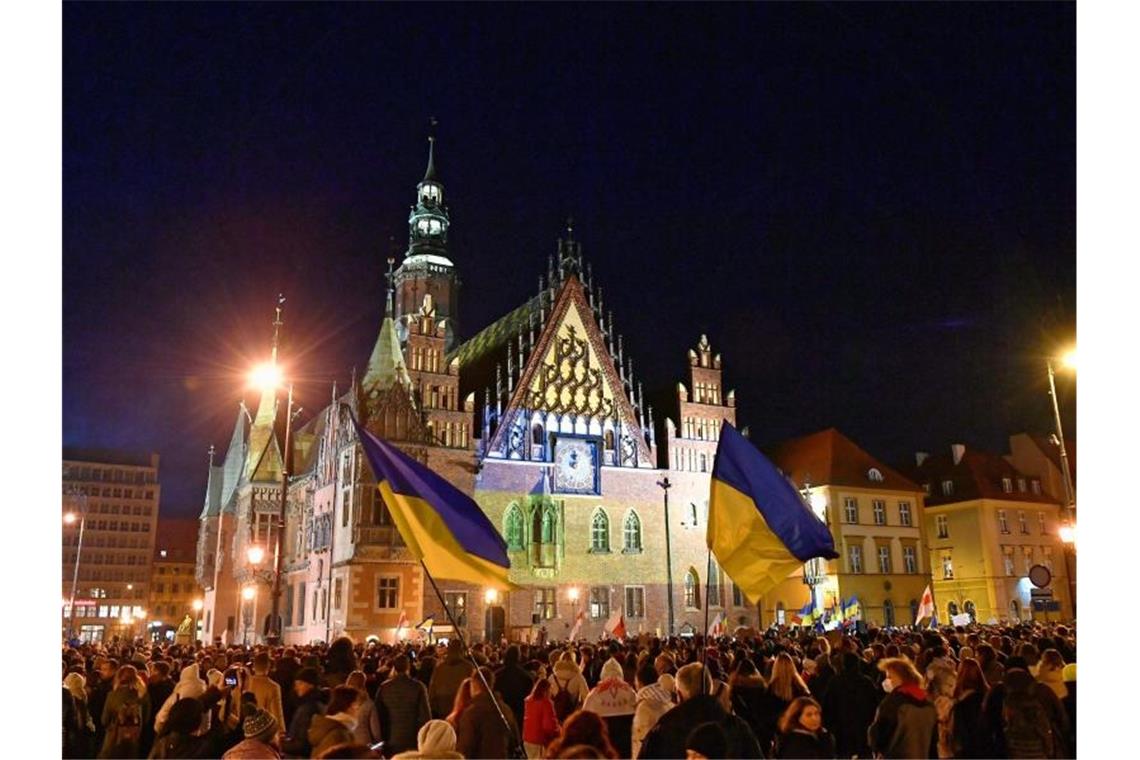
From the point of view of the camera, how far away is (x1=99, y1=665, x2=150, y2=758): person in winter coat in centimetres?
988

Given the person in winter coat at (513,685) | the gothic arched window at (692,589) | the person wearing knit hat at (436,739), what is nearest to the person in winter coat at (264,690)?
the person in winter coat at (513,685)

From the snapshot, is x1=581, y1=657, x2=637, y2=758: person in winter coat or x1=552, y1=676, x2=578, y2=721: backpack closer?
x1=581, y1=657, x2=637, y2=758: person in winter coat

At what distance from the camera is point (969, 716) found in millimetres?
9516

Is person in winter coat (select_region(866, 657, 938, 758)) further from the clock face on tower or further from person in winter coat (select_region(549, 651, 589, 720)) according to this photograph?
the clock face on tower

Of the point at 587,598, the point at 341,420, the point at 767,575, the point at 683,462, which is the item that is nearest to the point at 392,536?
the point at 341,420

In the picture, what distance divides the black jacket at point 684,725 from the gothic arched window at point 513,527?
123 ft

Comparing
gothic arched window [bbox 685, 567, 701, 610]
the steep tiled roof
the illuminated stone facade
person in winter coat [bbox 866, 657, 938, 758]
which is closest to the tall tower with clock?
the illuminated stone facade

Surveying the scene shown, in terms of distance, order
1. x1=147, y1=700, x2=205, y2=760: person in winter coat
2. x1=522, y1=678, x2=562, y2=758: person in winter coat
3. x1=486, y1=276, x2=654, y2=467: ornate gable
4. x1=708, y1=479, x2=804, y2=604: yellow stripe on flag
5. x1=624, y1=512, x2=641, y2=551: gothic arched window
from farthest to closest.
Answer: x1=624, y1=512, x2=641, y2=551: gothic arched window
x1=486, y1=276, x2=654, y2=467: ornate gable
x1=708, y1=479, x2=804, y2=604: yellow stripe on flag
x1=522, y1=678, x2=562, y2=758: person in winter coat
x1=147, y1=700, x2=205, y2=760: person in winter coat

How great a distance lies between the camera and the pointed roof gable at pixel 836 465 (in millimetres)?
55531

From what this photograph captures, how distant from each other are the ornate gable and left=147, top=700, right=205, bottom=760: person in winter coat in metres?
37.9

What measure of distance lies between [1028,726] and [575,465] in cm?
3844

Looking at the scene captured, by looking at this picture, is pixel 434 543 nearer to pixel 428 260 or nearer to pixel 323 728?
pixel 323 728

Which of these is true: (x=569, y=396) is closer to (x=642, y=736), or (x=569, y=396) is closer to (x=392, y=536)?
(x=392, y=536)

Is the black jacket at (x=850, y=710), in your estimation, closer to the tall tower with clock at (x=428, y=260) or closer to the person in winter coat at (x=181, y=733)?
the person in winter coat at (x=181, y=733)
